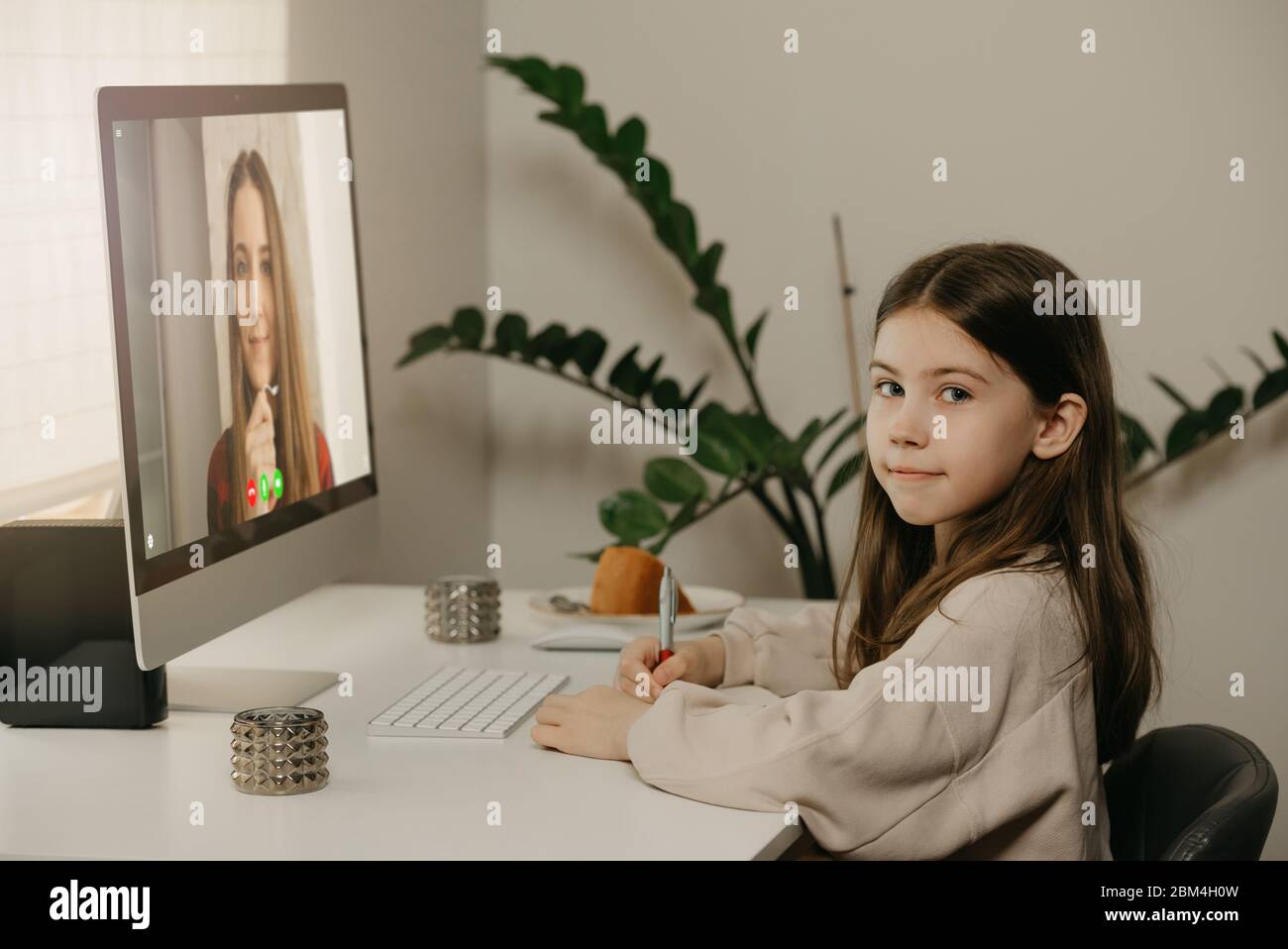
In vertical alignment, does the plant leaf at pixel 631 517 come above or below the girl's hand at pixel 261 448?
below

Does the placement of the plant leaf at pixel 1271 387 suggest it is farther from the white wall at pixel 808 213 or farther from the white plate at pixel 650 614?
the white plate at pixel 650 614

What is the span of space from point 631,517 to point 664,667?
1.98 ft

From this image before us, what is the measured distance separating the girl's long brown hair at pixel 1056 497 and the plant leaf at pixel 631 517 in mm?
642

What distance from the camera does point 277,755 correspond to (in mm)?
962

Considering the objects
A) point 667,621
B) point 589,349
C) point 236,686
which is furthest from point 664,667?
point 589,349

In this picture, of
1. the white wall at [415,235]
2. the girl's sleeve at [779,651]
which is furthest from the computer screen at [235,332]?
the white wall at [415,235]

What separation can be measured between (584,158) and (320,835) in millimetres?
1981

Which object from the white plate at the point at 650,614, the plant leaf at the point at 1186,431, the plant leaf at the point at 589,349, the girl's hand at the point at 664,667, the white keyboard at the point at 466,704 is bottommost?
the white plate at the point at 650,614

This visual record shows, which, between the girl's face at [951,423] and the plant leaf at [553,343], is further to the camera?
the plant leaf at [553,343]

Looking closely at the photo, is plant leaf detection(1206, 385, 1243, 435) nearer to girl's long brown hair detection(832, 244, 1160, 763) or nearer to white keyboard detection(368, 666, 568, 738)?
girl's long brown hair detection(832, 244, 1160, 763)

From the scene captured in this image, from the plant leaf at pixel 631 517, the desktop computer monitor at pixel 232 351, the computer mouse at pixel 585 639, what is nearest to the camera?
the desktop computer monitor at pixel 232 351

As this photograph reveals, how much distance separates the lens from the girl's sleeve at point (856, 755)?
0.95 m

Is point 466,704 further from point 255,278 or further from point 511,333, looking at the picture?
point 511,333
